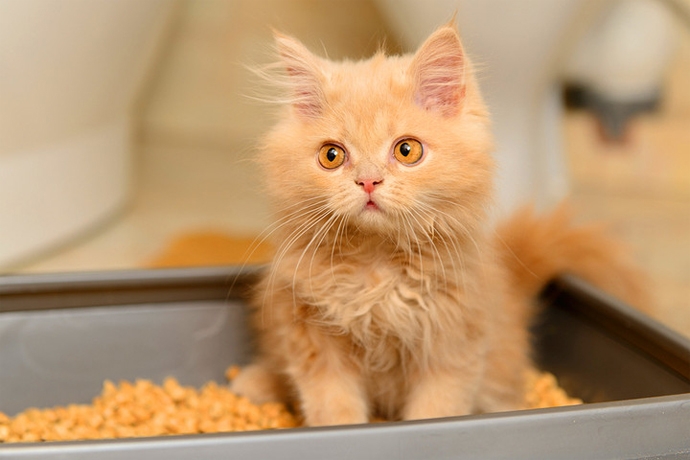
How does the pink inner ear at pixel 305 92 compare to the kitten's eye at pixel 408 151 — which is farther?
the pink inner ear at pixel 305 92

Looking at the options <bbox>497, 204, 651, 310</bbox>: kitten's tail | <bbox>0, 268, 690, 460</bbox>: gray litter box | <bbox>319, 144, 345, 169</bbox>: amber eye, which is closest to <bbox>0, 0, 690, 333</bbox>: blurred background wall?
<bbox>497, 204, 651, 310</bbox>: kitten's tail

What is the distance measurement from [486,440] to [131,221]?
2.06m

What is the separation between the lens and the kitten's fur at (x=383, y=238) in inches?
42.4

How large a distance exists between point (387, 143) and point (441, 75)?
150 millimetres

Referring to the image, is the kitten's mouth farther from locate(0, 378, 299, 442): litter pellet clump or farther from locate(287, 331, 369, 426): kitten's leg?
locate(0, 378, 299, 442): litter pellet clump

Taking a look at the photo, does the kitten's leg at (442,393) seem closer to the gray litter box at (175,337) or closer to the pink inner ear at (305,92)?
the gray litter box at (175,337)

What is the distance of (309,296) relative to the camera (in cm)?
120

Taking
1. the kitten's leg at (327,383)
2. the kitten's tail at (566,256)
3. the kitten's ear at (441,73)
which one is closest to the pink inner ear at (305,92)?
the kitten's ear at (441,73)

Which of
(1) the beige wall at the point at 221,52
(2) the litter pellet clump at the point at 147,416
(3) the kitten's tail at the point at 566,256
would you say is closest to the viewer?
(2) the litter pellet clump at the point at 147,416

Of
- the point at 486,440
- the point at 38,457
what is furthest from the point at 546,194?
the point at 38,457

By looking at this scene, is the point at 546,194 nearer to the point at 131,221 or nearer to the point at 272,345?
Answer: the point at 272,345

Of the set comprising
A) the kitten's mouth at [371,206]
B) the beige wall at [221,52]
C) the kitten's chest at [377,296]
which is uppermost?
the beige wall at [221,52]

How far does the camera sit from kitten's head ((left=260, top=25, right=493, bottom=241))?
1051 mm

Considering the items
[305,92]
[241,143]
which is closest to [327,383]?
[305,92]
